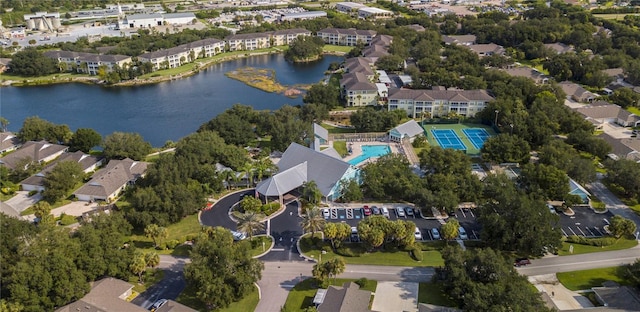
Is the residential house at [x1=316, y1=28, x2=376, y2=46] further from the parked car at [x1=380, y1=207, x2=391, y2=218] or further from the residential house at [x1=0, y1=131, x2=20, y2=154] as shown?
the residential house at [x1=0, y1=131, x2=20, y2=154]

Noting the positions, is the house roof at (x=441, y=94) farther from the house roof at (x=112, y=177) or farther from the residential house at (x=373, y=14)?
the residential house at (x=373, y=14)

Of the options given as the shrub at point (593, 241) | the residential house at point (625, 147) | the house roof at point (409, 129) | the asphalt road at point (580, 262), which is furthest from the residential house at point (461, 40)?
the asphalt road at point (580, 262)

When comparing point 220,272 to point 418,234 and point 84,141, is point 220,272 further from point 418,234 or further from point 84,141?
point 84,141

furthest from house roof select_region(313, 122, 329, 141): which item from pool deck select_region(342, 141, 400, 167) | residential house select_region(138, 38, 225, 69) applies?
residential house select_region(138, 38, 225, 69)

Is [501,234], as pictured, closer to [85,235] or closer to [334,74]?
[85,235]

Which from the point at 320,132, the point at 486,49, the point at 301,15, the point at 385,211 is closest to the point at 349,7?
the point at 301,15

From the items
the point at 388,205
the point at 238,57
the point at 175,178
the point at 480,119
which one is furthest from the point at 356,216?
the point at 238,57
